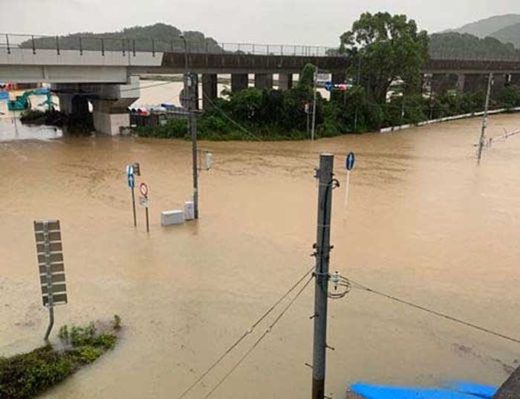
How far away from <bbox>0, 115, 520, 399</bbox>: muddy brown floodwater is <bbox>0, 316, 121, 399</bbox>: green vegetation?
8.8 inches

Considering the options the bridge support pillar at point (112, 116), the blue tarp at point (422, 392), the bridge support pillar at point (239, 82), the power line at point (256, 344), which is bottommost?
the power line at point (256, 344)

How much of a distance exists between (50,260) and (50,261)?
0.02 m

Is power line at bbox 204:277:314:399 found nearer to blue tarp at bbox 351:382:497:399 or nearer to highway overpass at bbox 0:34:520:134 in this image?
blue tarp at bbox 351:382:497:399

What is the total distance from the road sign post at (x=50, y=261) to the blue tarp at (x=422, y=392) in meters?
4.79

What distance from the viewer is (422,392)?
673cm

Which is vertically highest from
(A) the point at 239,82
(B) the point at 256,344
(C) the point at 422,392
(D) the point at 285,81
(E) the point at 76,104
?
(D) the point at 285,81

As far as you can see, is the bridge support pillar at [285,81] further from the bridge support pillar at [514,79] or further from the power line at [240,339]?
the bridge support pillar at [514,79]

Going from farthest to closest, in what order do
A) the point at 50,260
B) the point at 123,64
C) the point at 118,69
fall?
the point at 118,69 → the point at 123,64 → the point at 50,260

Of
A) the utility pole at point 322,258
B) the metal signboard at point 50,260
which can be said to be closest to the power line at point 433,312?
the utility pole at point 322,258

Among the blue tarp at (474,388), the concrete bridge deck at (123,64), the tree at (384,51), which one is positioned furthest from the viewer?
the tree at (384,51)

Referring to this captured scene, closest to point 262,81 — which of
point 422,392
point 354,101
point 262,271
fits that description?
point 354,101

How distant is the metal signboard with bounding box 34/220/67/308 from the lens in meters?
7.84

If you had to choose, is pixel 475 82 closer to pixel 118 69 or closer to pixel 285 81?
pixel 285 81

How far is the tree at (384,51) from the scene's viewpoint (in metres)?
33.2
